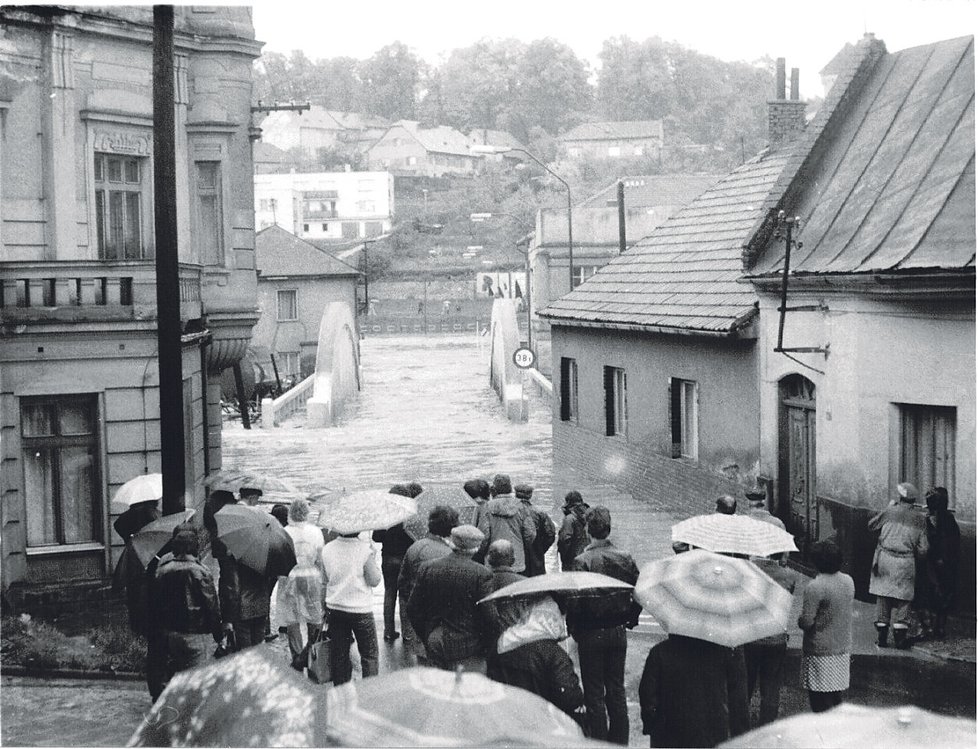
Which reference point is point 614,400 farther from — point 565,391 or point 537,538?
point 537,538

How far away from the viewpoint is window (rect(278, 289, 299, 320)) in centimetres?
6059

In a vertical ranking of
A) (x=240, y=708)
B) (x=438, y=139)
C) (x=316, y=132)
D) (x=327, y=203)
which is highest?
(x=316, y=132)

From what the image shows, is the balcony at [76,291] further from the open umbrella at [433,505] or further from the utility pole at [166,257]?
the open umbrella at [433,505]

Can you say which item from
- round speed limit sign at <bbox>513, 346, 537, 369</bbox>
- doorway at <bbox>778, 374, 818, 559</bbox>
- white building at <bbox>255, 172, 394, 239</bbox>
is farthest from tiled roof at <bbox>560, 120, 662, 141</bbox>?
doorway at <bbox>778, 374, 818, 559</bbox>

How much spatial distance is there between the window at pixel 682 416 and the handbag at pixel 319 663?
9.73 meters

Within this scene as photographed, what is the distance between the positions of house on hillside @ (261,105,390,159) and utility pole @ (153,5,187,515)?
7428 centimetres

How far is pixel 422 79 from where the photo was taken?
4356cm

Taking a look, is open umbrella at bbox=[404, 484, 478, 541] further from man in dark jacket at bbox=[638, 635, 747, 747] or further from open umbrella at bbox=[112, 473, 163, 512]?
man in dark jacket at bbox=[638, 635, 747, 747]

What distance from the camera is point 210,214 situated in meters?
17.6

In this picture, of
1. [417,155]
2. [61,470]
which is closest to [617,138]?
[417,155]

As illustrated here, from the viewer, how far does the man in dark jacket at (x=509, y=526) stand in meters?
10.5

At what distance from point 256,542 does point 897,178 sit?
7989mm

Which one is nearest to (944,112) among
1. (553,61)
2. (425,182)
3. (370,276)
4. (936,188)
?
(936,188)

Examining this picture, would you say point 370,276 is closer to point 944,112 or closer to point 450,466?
point 450,466
